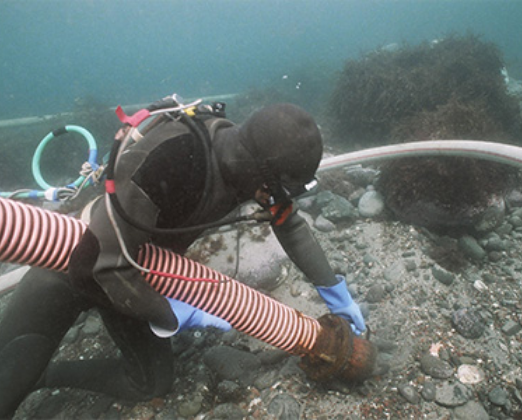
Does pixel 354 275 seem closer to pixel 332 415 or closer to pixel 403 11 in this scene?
pixel 332 415

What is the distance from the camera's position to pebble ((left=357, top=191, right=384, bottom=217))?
5195 millimetres

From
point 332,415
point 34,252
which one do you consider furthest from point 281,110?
point 332,415

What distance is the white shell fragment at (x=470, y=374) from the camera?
9.41 feet

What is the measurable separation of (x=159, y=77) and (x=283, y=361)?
9238 cm

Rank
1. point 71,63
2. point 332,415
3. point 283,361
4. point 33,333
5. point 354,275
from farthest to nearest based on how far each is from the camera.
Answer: point 71,63, point 354,275, point 283,361, point 332,415, point 33,333

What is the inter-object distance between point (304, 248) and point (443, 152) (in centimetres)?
237

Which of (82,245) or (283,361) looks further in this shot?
(283,361)

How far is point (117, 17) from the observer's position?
135875 mm

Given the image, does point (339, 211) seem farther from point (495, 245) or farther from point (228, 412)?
point (228, 412)

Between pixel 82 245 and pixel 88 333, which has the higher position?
pixel 82 245

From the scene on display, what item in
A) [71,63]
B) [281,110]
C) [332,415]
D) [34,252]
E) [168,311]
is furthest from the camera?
[71,63]

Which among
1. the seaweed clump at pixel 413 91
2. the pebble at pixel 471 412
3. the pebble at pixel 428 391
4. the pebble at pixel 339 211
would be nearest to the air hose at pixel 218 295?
the pebble at pixel 428 391

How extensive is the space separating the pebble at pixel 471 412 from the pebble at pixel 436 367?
0.85ft

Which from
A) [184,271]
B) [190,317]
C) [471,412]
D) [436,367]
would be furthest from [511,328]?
[184,271]
